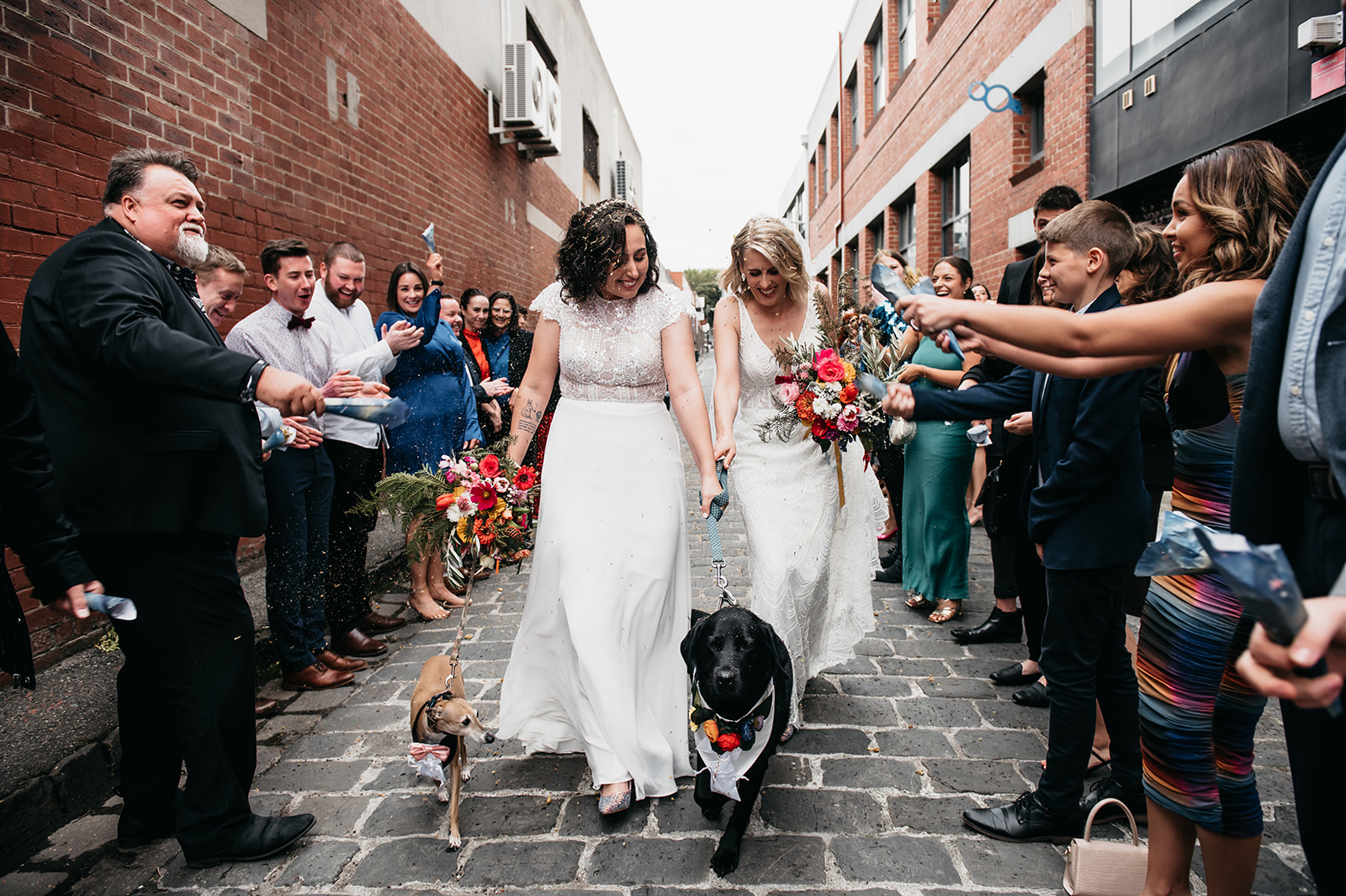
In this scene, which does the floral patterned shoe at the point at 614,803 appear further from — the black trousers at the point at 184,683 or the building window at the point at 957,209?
the building window at the point at 957,209

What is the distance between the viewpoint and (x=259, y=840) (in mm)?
2879

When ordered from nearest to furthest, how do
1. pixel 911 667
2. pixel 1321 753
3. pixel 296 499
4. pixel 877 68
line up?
pixel 1321 753 → pixel 296 499 → pixel 911 667 → pixel 877 68

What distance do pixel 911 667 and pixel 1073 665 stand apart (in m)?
1.72

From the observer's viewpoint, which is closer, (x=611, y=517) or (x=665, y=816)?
(x=665, y=816)

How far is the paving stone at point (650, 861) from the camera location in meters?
2.71

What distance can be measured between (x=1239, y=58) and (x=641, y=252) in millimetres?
6199

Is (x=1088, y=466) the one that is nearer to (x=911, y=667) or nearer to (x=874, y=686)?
(x=874, y=686)

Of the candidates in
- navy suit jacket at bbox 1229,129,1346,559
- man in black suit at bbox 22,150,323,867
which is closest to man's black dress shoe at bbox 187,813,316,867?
man in black suit at bbox 22,150,323,867

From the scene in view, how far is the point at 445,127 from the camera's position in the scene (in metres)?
10.3

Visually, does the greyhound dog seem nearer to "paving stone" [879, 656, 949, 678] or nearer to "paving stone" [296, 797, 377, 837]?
"paving stone" [296, 797, 377, 837]

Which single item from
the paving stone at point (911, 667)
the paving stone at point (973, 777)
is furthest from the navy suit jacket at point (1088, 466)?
the paving stone at point (911, 667)

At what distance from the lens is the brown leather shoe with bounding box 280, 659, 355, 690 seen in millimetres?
4414

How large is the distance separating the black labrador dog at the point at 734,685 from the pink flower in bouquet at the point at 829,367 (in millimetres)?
1379

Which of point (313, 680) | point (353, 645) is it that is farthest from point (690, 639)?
point (353, 645)
